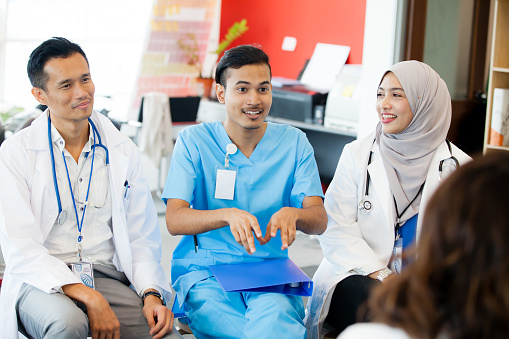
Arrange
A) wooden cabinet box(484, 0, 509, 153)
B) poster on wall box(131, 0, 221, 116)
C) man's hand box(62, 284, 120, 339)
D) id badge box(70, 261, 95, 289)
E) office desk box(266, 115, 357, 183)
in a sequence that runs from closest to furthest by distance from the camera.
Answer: man's hand box(62, 284, 120, 339) → id badge box(70, 261, 95, 289) → wooden cabinet box(484, 0, 509, 153) → office desk box(266, 115, 357, 183) → poster on wall box(131, 0, 221, 116)

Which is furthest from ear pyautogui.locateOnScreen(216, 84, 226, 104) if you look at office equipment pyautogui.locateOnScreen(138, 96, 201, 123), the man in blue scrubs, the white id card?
office equipment pyautogui.locateOnScreen(138, 96, 201, 123)

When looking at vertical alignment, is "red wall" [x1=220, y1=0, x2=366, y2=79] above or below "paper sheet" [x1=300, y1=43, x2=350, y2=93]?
above

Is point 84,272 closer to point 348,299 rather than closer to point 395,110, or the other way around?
point 348,299

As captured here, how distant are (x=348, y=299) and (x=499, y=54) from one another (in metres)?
2.46

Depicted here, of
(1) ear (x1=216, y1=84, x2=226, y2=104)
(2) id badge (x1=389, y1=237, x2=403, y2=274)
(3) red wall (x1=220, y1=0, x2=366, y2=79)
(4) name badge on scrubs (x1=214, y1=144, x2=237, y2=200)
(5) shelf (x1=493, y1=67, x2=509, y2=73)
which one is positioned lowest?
(2) id badge (x1=389, y1=237, x2=403, y2=274)

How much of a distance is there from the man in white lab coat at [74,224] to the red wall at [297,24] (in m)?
3.81

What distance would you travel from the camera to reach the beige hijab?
220 centimetres

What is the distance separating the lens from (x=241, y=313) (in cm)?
190

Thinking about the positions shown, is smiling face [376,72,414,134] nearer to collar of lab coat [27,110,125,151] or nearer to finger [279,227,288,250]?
finger [279,227,288,250]

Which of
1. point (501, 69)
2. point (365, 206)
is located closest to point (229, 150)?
point (365, 206)

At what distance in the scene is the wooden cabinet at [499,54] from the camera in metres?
3.68

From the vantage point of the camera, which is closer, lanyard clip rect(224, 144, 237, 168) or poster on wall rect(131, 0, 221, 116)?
lanyard clip rect(224, 144, 237, 168)

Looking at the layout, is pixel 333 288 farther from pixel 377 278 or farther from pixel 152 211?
pixel 152 211

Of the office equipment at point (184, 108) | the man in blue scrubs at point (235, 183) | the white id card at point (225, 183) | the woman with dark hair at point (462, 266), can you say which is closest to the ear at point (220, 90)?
the man in blue scrubs at point (235, 183)
